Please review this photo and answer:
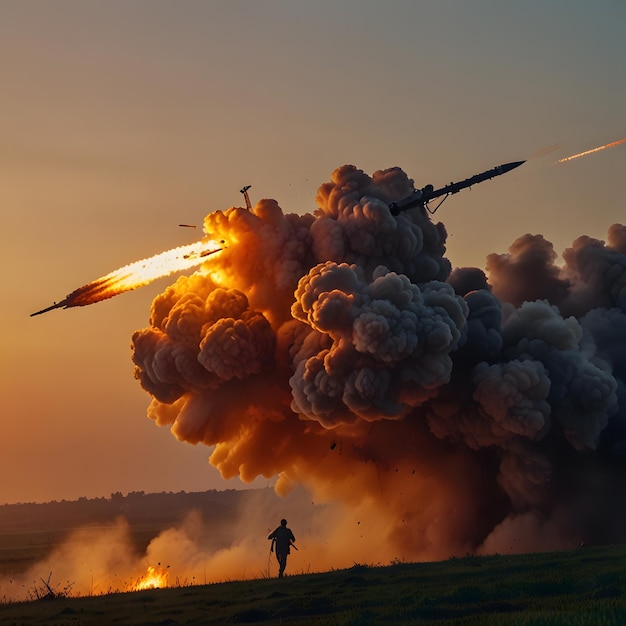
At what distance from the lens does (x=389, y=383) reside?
65.6 metres

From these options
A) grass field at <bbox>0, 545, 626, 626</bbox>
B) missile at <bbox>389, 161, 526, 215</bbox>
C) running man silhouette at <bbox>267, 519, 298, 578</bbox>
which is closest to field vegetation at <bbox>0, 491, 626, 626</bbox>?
grass field at <bbox>0, 545, 626, 626</bbox>

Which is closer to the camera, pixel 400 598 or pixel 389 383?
pixel 400 598

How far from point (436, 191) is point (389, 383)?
17488 millimetres

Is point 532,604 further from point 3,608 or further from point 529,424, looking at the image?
point 529,424

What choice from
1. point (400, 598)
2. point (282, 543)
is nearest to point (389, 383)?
point (282, 543)

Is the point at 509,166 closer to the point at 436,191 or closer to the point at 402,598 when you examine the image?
the point at 436,191

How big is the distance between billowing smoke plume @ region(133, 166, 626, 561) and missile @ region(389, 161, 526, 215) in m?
0.91

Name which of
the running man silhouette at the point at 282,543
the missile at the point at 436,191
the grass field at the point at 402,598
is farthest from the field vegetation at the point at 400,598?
the missile at the point at 436,191

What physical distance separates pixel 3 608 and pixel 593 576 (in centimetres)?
2695

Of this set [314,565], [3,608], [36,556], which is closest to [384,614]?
[3,608]

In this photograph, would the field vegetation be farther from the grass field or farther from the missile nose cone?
the missile nose cone

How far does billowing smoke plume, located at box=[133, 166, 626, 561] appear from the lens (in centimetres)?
6519

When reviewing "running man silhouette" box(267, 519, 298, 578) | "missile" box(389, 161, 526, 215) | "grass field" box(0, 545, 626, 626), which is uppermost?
"missile" box(389, 161, 526, 215)

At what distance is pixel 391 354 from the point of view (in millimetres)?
63469
